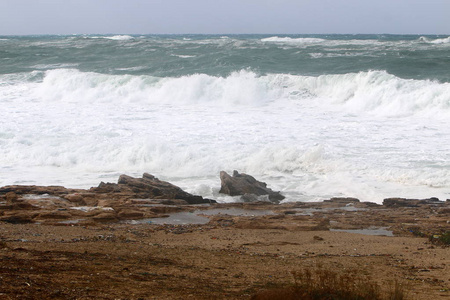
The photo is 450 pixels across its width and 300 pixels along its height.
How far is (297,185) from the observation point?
49.8 feet

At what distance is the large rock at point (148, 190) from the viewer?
1283 cm

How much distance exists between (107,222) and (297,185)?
6.61 metres

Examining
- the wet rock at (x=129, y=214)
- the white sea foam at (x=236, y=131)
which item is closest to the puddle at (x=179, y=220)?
the wet rock at (x=129, y=214)

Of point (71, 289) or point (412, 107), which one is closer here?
point (71, 289)

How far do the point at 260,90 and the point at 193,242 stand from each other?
2247cm

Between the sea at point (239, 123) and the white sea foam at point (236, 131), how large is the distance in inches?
2.4

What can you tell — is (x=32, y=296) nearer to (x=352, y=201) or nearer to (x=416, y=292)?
(x=416, y=292)

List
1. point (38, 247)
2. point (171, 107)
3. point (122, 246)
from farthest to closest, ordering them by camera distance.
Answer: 1. point (171, 107)
2. point (122, 246)
3. point (38, 247)

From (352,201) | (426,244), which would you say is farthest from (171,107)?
(426,244)

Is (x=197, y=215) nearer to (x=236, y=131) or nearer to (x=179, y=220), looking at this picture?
(x=179, y=220)

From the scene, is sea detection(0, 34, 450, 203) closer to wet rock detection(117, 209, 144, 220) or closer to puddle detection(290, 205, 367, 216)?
puddle detection(290, 205, 367, 216)

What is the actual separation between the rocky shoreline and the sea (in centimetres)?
206

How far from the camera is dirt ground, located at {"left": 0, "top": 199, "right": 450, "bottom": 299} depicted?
536 cm

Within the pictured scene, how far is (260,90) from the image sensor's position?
1203 inches
